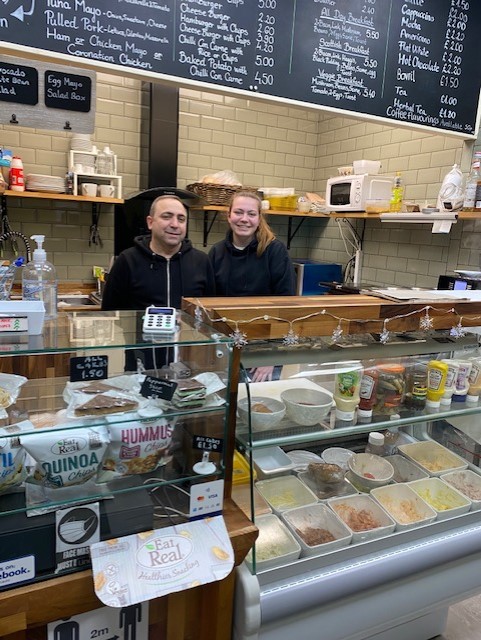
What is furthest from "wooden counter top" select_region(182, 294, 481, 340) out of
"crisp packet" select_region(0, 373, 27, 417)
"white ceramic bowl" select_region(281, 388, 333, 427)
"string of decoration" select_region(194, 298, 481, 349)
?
"crisp packet" select_region(0, 373, 27, 417)

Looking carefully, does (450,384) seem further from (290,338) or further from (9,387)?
(9,387)

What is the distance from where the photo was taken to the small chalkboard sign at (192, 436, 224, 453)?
122cm

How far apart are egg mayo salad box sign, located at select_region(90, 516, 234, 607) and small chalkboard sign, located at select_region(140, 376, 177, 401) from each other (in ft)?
1.05

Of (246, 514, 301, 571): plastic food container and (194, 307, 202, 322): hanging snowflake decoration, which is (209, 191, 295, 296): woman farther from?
(246, 514, 301, 571): plastic food container

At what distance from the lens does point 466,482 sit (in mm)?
1813

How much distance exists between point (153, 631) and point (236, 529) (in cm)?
32

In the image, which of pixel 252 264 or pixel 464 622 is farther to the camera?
pixel 252 264

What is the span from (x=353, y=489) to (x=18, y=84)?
2.17 meters

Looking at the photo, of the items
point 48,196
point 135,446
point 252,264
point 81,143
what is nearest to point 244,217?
point 252,264

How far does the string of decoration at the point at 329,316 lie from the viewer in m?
1.28

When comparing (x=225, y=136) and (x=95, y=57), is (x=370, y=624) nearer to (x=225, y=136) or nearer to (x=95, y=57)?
(x=95, y=57)

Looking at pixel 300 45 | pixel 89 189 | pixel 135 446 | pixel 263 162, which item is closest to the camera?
pixel 135 446

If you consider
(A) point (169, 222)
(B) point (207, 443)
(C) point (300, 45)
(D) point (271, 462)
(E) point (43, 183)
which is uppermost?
(C) point (300, 45)

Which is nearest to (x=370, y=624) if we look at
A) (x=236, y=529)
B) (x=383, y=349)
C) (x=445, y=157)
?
(x=236, y=529)
